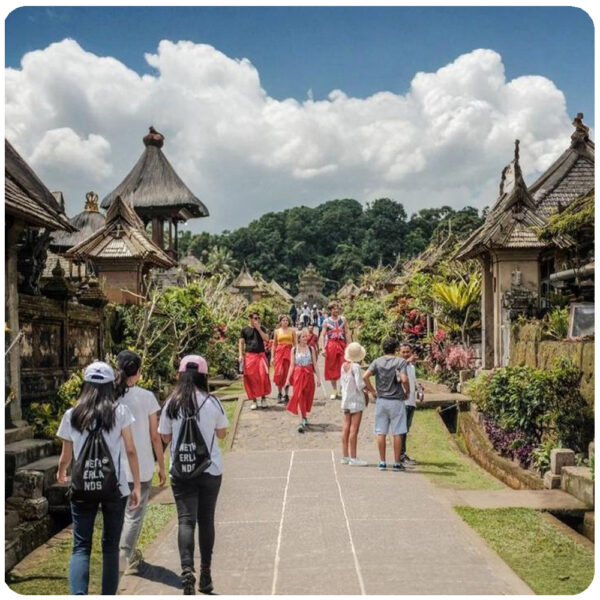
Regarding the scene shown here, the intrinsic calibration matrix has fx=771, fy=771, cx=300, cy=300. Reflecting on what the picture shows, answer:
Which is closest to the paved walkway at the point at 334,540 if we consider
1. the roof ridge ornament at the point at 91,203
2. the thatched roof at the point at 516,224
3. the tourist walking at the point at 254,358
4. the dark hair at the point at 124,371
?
the dark hair at the point at 124,371

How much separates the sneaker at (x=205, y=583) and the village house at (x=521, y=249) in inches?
319

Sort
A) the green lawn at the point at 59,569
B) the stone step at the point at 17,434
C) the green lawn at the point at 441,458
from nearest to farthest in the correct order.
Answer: the green lawn at the point at 59,569 → the stone step at the point at 17,434 → the green lawn at the point at 441,458

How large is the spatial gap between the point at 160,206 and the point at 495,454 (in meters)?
15.4

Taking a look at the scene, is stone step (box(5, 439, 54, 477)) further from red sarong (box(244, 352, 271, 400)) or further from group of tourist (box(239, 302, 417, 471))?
red sarong (box(244, 352, 271, 400))

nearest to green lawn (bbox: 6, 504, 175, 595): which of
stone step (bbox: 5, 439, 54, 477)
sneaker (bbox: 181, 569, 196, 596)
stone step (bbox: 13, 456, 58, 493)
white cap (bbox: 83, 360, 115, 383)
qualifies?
stone step (bbox: 13, 456, 58, 493)

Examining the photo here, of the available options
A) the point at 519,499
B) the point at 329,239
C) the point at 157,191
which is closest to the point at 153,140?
the point at 157,191

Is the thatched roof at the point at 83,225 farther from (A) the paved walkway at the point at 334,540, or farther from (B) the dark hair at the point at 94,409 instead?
(B) the dark hair at the point at 94,409

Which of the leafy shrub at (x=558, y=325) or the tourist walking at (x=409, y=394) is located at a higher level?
the leafy shrub at (x=558, y=325)

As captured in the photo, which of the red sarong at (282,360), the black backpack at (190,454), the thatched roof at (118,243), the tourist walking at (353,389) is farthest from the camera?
the thatched roof at (118,243)

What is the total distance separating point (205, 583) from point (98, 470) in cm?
110

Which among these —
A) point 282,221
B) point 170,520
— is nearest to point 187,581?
point 170,520

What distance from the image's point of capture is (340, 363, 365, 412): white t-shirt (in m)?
9.28

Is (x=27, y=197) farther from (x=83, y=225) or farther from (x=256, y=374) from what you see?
(x=83, y=225)

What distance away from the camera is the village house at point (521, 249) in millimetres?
13883
